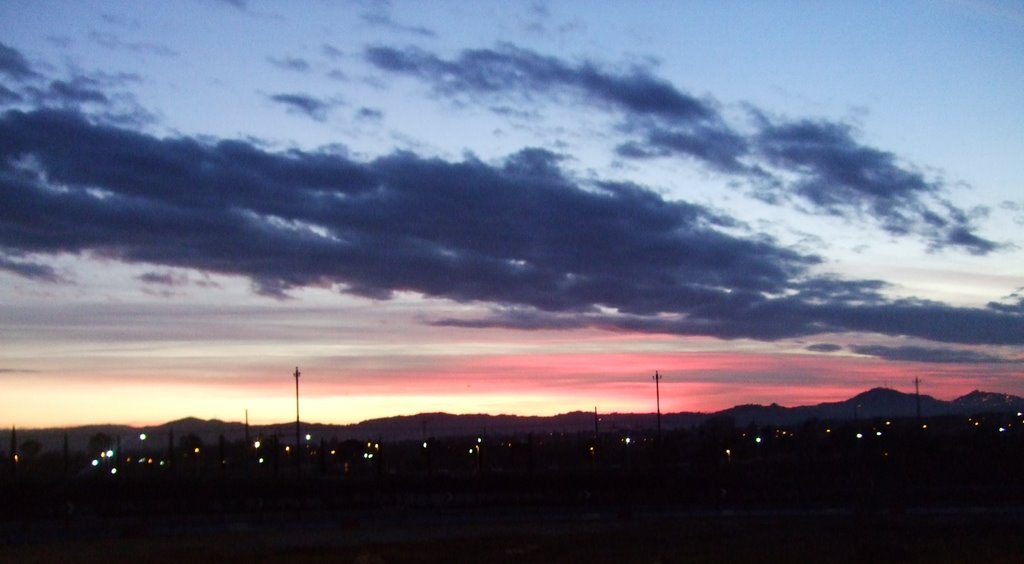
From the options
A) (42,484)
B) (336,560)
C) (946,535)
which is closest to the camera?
(336,560)

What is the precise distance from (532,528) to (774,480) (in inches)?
1029

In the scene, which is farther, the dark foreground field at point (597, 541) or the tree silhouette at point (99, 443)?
the tree silhouette at point (99, 443)

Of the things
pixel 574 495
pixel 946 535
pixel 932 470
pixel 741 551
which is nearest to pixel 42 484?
pixel 574 495

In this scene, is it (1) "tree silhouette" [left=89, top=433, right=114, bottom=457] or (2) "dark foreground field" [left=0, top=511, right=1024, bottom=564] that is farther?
(1) "tree silhouette" [left=89, top=433, right=114, bottom=457]

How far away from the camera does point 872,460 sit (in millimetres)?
73562

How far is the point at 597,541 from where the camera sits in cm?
3316

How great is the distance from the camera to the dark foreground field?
2909 cm

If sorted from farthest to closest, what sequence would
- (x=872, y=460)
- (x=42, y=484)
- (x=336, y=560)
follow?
(x=872, y=460) → (x=42, y=484) → (x=336, y=560)

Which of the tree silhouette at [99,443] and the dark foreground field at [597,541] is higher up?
the tree silhouette at [99,443]

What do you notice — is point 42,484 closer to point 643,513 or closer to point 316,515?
point 316,515

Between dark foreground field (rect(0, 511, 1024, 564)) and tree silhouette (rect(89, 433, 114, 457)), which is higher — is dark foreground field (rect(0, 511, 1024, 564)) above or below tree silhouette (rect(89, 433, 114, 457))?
below

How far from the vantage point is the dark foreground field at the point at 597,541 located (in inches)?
1145

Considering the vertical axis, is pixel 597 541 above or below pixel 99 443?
below

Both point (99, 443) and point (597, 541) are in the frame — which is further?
point (99, 443)
